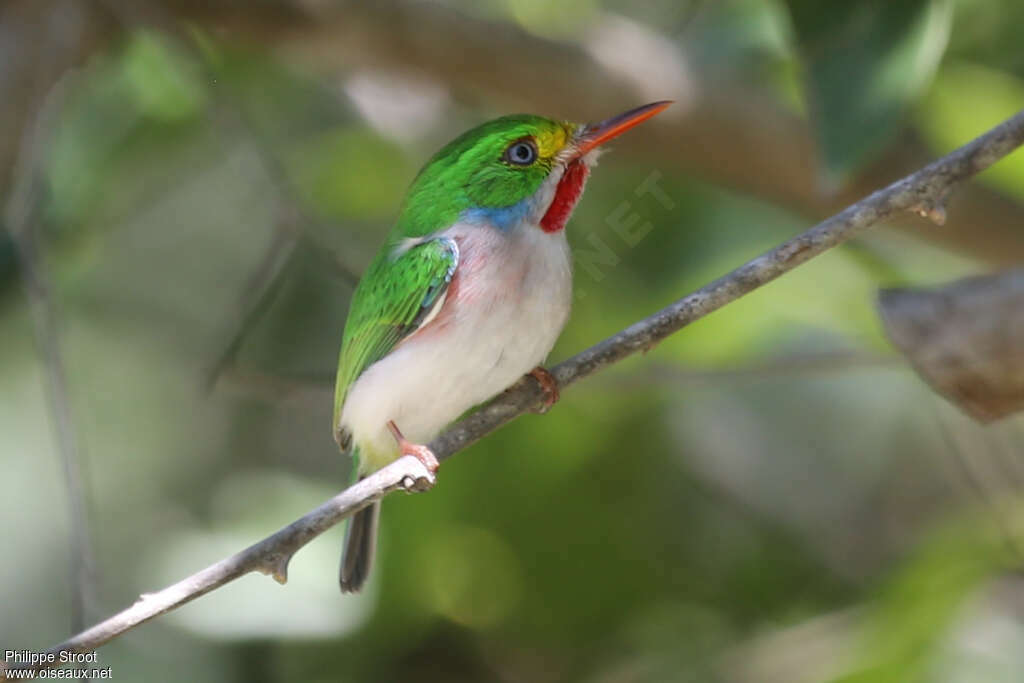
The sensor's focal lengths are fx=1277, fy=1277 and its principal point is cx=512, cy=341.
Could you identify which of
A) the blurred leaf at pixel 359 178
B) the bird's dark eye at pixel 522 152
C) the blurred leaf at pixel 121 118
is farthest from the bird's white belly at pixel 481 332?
the blurred leaf at pixel 121 118

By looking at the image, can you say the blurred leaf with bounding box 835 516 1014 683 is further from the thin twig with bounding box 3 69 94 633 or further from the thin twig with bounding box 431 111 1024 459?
the thin twig with bounding box 3 69 94 633

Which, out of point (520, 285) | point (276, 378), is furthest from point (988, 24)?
point (276, 378)

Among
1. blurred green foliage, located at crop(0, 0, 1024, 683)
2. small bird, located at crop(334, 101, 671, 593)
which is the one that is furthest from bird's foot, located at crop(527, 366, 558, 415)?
blurred green foliage, located at crop(0, 0, 1024, 683)

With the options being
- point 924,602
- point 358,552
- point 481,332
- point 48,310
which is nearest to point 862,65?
point 481,332

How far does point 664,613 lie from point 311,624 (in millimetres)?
1068

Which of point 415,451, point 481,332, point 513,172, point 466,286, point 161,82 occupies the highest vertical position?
point 161,82

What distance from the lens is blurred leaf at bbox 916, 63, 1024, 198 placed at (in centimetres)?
370

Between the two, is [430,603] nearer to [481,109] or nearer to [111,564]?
[111,564]

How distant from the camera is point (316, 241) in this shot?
321 centimetres

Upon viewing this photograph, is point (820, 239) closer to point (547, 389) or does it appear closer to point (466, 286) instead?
point (547, 389)

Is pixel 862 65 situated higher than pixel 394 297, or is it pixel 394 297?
pixel 862 65

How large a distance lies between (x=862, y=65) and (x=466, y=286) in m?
1.05

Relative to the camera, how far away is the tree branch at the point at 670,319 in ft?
6.44

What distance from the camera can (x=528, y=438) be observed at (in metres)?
3.93
